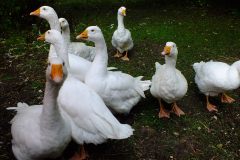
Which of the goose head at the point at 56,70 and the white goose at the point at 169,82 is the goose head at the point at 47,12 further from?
the goose head at the point at 56,70

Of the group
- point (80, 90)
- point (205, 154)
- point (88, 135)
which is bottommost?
point (205, 154)

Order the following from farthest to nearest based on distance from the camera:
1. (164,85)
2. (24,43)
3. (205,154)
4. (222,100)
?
(24,43)
(222,100)
(164,85)
(205,154)

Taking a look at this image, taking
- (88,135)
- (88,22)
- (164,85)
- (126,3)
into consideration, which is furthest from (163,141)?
(126,3)

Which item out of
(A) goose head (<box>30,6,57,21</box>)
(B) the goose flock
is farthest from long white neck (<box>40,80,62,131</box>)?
(A) goose head (<box>30,6,57,21</box>)

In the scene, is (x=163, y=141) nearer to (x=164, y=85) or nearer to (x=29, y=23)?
(x=164, y=85)

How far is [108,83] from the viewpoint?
4.35 m

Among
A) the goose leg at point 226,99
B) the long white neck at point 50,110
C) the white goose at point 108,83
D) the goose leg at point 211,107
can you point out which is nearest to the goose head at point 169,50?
the white goose at point 108,83

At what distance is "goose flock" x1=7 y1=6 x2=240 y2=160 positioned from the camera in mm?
3232

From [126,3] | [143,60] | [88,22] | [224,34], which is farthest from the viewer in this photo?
[126,3]

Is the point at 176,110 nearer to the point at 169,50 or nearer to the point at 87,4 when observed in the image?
the point at 169,50

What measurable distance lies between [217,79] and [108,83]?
5.20 feet

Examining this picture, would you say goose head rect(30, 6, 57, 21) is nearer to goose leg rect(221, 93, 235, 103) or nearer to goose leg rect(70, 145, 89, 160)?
goose leg rect(70, 145, 89, 160)

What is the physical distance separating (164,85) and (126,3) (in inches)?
236

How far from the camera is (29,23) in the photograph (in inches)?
318
